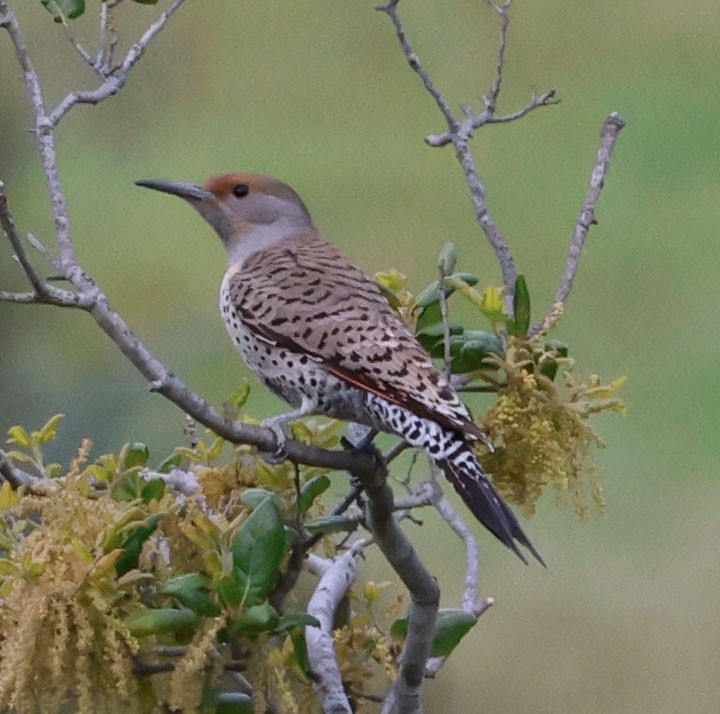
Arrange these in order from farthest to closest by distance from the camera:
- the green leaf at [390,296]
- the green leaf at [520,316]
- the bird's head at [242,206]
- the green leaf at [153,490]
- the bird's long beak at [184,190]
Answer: the bird's head at [242,206]
the bird's long beak at [184,190]
the green leaf at [390,296]
the green leaf at [520,316]
the green leaf at [153,490]

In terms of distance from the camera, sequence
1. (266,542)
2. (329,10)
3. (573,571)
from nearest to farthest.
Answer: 1. (266,542)
2. (573,571)
3. (329,10)

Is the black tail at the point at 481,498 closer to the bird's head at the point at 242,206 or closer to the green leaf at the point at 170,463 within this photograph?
the green leaf at the point at 170,463

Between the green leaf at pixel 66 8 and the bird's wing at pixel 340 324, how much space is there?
33 centimetres

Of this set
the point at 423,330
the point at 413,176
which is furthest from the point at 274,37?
the point at 423,330

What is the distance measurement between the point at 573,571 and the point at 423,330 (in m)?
0.97

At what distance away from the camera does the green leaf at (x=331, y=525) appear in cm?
102

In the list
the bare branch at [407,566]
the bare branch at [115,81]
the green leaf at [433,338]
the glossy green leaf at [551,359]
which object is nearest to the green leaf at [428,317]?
the green leaf at [433,338]

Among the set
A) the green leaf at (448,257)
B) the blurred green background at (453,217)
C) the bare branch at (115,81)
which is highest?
the bare branch at (115,81)

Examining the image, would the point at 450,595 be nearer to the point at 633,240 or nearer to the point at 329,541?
the point at 633,240

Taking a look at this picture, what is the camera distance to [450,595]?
238 centimetres

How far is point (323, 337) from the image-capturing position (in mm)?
1294

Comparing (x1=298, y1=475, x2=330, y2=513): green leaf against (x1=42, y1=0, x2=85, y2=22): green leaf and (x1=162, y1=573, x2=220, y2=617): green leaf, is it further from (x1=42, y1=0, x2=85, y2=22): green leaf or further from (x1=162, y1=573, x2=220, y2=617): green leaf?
(x1=42, y1=0, x2=85, y2=22): green leaf

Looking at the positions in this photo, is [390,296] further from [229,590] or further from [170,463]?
[229,590]

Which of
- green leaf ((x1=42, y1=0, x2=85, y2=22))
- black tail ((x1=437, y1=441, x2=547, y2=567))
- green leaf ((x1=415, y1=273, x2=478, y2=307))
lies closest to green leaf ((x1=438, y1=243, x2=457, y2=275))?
green leaf ((x1=415, y1=273, x2=478, y2=307))
